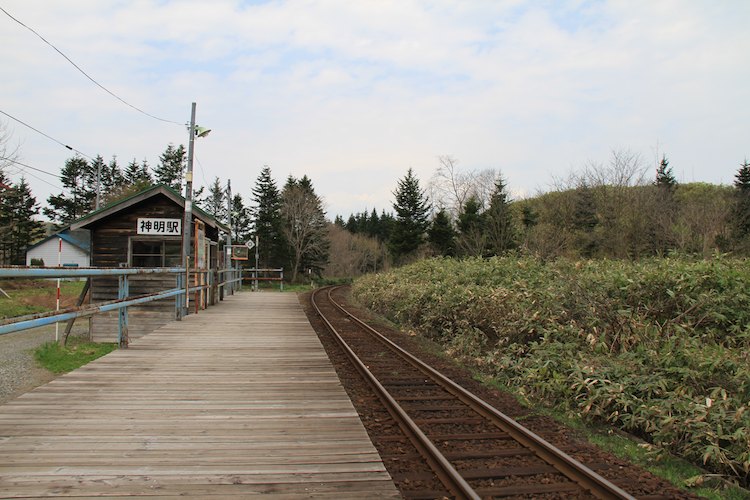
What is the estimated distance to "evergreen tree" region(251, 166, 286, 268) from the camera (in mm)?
47031

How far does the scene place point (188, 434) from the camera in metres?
3.69

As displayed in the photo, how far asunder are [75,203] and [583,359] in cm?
6072

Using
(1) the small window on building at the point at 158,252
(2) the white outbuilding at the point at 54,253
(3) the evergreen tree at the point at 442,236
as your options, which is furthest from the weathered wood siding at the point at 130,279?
(2) the white outbuilding at the point at 54,253

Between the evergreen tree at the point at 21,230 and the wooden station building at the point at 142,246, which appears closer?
the wooden station building at the point at 142,246

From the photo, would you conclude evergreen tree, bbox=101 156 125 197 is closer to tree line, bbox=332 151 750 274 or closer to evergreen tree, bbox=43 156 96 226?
evergreen tree, bbox=43 156 96 226

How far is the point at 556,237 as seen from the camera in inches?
1021

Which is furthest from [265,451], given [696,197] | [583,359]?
[696,197]

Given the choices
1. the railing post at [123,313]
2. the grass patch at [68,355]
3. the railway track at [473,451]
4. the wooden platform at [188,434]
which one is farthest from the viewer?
the grass patch at [68,355]

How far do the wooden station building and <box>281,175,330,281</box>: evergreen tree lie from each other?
30.9 metres

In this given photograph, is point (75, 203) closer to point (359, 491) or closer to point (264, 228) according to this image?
point (264, 228)

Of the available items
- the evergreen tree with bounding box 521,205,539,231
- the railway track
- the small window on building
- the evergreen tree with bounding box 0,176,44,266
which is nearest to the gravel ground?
the small window on building

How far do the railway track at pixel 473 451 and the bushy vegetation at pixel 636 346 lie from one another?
3.11ft

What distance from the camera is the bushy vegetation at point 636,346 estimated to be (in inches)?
167

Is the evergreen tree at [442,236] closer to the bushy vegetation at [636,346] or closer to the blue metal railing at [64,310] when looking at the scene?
the bushy vegetation at [636,346]
